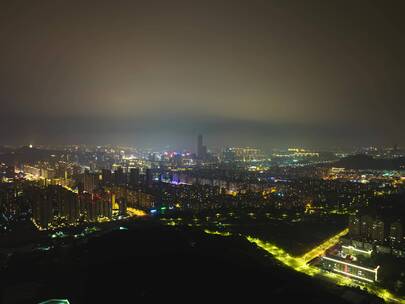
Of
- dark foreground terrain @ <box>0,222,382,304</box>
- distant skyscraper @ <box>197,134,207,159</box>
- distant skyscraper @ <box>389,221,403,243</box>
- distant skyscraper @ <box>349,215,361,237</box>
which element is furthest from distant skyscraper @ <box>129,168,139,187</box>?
distant skyscraper @ <box>197,134,207,159</box>

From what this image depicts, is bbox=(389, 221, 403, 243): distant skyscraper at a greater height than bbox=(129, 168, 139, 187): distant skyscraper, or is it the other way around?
bbox=(129, 168, 139, 187): distant skyscraper

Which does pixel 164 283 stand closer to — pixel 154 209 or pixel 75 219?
pixel 75 219

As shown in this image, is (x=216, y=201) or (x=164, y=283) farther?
(x=216, y=201)

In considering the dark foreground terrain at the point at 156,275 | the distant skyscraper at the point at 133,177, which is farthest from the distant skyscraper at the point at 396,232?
the distant skyscraper at the point at 133,177

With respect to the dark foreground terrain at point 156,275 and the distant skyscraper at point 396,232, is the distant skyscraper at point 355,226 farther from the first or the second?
the dark foreground terrain at point 156,275

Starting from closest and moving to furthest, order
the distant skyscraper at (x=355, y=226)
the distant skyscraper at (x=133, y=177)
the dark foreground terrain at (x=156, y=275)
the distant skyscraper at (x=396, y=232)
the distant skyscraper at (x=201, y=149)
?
the dark foreground terrain at (x=156, y=275)
the distant skyscraper at (x=396, y=232)
the distant skyscraper at (x=355, y=226)
the distant skyscraper at (x=133, y=177)
the distant skyscraper at (x=201, y=149)

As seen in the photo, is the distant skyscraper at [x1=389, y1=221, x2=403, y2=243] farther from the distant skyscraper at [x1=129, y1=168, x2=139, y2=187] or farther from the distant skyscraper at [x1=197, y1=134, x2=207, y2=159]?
the distant skyscraper at [x1=197, y1=134, x2=207, y2=159]

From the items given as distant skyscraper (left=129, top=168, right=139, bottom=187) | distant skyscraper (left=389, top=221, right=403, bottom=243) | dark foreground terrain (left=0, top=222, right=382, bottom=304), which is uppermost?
distant skyscraper (left=129, top=168, right=139, bottom=187)

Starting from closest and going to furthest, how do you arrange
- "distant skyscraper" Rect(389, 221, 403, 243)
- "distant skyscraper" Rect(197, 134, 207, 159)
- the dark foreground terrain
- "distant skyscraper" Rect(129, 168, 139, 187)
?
the dark foreground terrain
"distant skyscraper" Rect(389, 221, 403, 243)
"distant skyscraper" Rect(129, 168, 139, 187)
"distant skyscraper" Rect(197, 134, 207, 159)

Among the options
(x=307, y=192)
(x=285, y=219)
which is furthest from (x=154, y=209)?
(x=307, y=192)

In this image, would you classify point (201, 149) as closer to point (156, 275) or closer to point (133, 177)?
point (133, 177)

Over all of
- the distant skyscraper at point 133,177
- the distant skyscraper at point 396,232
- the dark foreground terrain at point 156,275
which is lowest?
the dark foreground terrain at point 156,275
